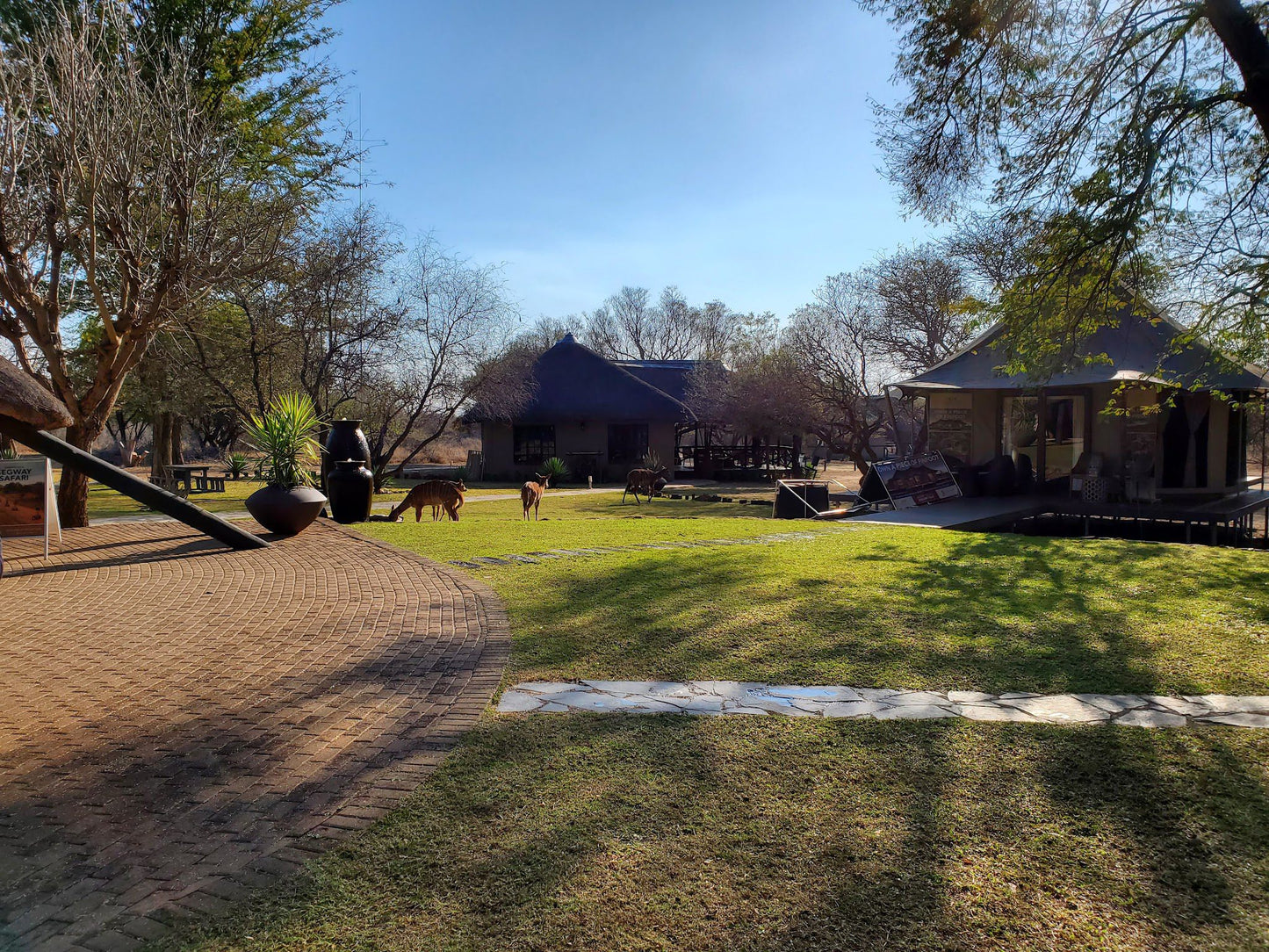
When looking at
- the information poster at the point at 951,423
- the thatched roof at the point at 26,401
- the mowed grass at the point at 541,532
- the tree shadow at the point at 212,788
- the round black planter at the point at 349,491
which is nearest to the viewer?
the tree shadow at the point at 212,788

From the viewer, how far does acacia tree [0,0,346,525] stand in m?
9.84

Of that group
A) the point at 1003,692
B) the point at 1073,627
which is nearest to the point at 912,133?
the point at 1073,627

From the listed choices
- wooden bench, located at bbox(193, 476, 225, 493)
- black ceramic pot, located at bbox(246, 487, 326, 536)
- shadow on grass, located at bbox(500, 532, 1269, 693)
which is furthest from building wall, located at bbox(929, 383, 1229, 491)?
wooden bench, located at bbox(193, 476, 225, 493)

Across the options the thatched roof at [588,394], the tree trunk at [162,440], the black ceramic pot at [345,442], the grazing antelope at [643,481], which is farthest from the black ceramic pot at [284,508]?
the thatched roof at [588,394]

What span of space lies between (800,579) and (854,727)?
11.7 feet

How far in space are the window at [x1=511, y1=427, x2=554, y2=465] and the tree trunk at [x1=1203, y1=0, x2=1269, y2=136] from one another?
83.8ft

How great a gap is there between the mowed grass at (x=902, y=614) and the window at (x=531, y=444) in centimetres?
2132

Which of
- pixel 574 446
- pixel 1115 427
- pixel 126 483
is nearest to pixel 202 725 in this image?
pixel 126 483

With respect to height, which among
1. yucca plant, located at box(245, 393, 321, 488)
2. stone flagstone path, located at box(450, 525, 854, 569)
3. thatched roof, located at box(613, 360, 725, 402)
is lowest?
stone flagstone path, located at box(450, 525, 854, 569)

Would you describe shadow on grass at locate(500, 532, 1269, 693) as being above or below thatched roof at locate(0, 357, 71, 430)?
below

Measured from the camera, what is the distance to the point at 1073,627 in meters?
5.55

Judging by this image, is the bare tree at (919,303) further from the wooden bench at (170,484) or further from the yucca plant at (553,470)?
the wooden bench at (170,484)

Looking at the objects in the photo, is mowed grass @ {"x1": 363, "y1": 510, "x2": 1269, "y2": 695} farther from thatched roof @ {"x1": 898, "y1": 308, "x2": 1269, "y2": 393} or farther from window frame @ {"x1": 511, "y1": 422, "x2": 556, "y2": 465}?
window frame @ {"x1": 511, "y1": 422, "x2": 556, "y2": 465}

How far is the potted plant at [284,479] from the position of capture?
9.96m
